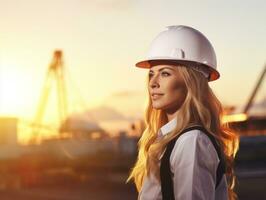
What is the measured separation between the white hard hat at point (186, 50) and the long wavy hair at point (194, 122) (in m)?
0.10

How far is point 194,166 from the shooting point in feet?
9.68

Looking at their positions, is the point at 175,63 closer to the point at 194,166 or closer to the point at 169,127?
the point at 169,127

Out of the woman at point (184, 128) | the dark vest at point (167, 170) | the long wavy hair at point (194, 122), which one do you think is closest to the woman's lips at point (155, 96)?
the woman at point (184, 128)

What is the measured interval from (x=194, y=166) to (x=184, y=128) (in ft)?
0.80

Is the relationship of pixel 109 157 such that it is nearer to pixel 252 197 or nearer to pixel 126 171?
pixel 126 171

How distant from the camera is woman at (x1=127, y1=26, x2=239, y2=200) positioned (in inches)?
118

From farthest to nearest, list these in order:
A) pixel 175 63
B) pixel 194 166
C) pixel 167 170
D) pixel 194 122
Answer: pixel 175 63
pixel 194 122
pixel 167 170
pixel 194 166

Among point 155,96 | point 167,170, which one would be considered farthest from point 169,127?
point 167,170

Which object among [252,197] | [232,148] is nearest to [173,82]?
[232,148]

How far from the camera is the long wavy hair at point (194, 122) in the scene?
315cm

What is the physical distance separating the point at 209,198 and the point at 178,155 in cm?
26

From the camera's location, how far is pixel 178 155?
301cm

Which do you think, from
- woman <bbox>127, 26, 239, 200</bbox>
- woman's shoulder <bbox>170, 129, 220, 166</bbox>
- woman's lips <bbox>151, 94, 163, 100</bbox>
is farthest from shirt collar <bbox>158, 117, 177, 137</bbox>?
woman's shoulder <bbox>170, 129, 220, 166</bbox>

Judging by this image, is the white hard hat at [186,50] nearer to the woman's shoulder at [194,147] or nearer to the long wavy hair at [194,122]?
the long wavy hair at [194,122]
